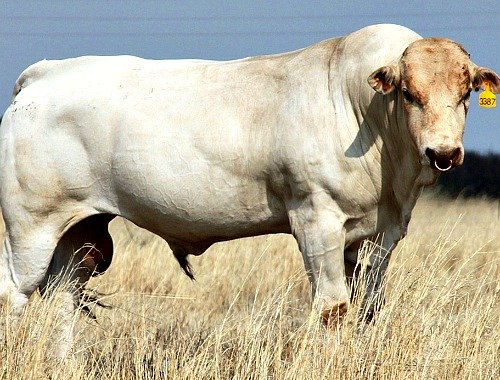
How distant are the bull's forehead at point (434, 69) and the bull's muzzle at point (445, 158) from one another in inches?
14.1

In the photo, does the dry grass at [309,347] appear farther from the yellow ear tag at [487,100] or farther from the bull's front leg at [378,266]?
the yellow ear tag at [487,100]

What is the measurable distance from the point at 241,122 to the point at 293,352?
1.63 m

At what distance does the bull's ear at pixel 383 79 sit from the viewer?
7.10m

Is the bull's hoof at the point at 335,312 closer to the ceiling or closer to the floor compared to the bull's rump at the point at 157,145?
closer to the floor

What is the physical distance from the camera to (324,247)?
7324 millimetres

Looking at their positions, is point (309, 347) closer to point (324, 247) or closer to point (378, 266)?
point (324, 247)

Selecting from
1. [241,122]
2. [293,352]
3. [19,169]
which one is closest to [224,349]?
[293,352]

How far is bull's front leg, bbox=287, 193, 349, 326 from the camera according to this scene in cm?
731


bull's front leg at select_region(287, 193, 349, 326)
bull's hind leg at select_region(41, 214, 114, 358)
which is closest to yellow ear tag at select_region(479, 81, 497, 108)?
bull's front leg at select_region(287, 193, 349, 326)

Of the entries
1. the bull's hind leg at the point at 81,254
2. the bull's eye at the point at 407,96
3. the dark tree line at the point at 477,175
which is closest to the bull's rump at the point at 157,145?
the bull's hind leg at the point at 81,254

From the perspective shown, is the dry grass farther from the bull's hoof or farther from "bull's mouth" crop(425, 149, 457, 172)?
"bull's mouth" crop(425, 149, 457, 172)

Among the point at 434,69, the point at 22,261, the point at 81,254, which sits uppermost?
the point at 434,69

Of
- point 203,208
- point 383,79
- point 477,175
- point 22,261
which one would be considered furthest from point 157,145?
point 477,175

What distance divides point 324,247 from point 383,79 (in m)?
1.05
